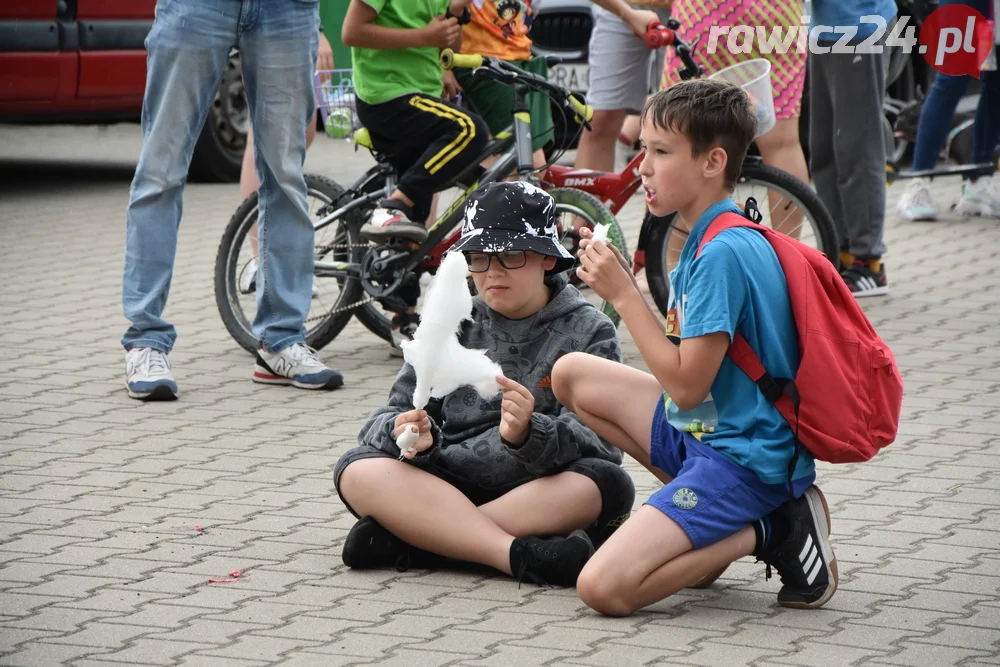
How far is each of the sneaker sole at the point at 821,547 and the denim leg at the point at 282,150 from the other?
282 centimetres

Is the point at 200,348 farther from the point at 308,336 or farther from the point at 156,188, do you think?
the point at 156,188

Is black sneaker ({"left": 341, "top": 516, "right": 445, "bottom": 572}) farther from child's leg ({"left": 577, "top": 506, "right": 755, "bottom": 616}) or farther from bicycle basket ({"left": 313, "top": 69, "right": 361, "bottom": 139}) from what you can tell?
bicycle basket ({"left": 313, "top": 69, "right": 361, "bottom": 139})

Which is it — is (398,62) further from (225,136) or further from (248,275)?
(225,136)

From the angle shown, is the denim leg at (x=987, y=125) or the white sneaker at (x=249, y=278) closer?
the white sneaker at (x=249, y=278)

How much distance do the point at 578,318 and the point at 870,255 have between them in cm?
393

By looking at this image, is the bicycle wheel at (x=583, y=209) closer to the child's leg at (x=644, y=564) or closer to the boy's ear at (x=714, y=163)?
the boy's ear at (x=714, y=163)

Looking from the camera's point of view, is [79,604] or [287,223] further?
[287,223]

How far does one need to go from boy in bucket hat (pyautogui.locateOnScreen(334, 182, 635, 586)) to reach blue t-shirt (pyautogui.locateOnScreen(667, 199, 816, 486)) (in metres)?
0.43

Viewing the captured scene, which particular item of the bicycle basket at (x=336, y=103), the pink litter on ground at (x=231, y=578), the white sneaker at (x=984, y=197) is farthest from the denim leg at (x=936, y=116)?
the pink litter on ground at (x=231, y=578)

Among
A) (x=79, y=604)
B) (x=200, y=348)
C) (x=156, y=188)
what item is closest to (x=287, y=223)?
(x=156, y=188)

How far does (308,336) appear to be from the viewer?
6.31 meters

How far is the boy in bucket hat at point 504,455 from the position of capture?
3713mm

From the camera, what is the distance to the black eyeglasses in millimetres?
3820

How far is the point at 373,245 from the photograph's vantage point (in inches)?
A: 243
